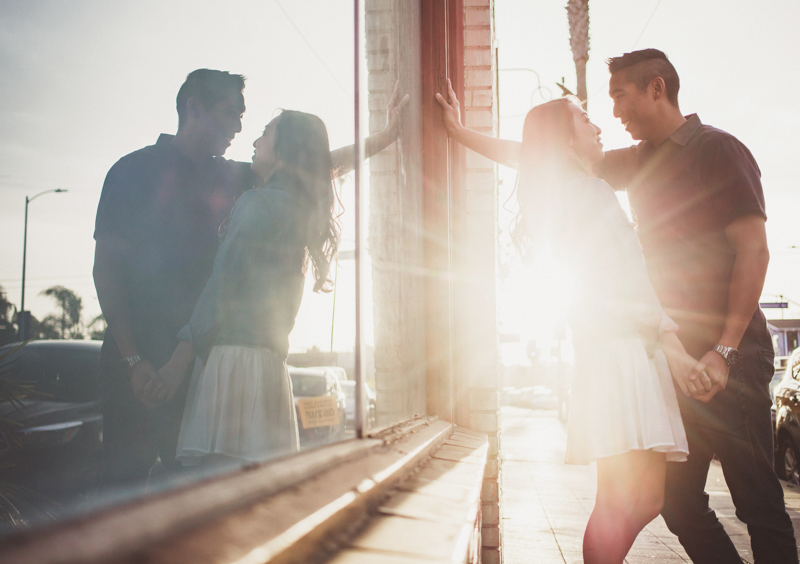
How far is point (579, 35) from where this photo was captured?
45.7 feet

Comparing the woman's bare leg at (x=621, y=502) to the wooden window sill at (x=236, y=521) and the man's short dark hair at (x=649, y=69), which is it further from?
the man's short dark hair at (x=649, y=69)

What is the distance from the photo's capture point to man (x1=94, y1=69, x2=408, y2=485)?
545mm

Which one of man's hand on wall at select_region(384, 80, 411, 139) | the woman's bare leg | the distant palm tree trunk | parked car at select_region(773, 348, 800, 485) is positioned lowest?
parked car at select_region(773, 348, 800, 485)

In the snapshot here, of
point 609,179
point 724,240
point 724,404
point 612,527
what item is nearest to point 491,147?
point 609,179

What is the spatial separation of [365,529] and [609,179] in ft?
8.03

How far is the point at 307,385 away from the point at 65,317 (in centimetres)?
62

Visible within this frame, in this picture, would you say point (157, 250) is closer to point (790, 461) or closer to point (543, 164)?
point (543, 164)

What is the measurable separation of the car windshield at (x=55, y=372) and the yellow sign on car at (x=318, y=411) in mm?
A: 505

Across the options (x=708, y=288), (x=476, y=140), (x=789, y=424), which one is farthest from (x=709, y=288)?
(x=789, y=424)

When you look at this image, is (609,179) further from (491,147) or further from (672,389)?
(672,389)

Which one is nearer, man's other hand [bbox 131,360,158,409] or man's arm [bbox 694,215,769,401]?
man's other hand [bbox 131,360,158,409]

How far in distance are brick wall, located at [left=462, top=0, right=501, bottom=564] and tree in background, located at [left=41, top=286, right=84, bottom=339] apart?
2.28 meters

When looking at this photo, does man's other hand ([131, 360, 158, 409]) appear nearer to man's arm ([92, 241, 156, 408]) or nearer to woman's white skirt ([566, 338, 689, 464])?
man's arm ([92, 241, 156, 408])

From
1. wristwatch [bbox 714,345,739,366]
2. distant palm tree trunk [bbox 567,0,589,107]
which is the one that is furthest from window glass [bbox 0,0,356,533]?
distant palm tree trunk [bbox 567,0,589,107]
